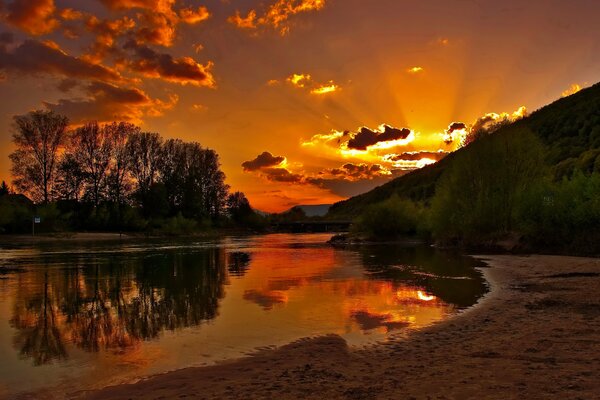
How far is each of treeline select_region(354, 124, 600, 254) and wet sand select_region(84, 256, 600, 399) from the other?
31.2 meters

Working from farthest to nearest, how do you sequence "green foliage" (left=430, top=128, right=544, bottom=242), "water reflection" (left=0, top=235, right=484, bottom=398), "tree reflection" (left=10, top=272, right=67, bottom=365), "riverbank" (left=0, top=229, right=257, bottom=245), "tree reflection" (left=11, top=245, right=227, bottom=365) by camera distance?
"riverbank" (left=0, top=229, right=257, bottom=245)
"green foliage" (left=430, top=128, right=544, bottom=242)
"tree reflection" (left=11, top=245, right=227, bottom=365)
"tree reflection" (left=10, top=272, right=67, bottom=365)
"water reflection" (left=0, top=235, right=484, bottom=398)

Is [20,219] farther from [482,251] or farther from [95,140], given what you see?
[482,251]

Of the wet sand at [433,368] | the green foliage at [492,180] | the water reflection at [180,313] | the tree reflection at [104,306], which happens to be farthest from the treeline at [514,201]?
the tree reflection at [104,306]

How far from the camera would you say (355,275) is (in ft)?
104

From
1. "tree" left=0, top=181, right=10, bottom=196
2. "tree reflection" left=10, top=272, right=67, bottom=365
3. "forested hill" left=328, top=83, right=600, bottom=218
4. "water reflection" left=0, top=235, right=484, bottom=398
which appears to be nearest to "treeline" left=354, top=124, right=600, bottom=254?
"water reflection" left=0, top=235, right=484, bottom=398

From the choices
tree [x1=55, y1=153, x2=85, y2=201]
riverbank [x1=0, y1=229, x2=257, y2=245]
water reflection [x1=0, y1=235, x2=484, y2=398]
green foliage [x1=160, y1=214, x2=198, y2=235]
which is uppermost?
tree [x1=55, y1=153, x2=85, y2=201]

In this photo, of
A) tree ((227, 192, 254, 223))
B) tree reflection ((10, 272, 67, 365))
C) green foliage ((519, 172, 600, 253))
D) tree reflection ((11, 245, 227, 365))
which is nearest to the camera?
tree reflection ((10, 272, 67, 365))

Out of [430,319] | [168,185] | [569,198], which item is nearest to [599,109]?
[569,198]

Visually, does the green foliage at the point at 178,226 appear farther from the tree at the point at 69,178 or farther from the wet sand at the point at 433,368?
the wet sand at the point at 433,368

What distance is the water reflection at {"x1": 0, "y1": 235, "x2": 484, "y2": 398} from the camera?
11.7 meters

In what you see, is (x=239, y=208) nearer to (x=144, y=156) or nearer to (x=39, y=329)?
(x=144, y=156)

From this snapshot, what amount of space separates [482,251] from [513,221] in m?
5.18

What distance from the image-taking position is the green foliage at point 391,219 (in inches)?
3356

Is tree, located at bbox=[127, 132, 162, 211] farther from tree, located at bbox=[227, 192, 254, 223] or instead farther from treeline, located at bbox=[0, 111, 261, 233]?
tree, located at bbox=[227, 192, 254, 223]
